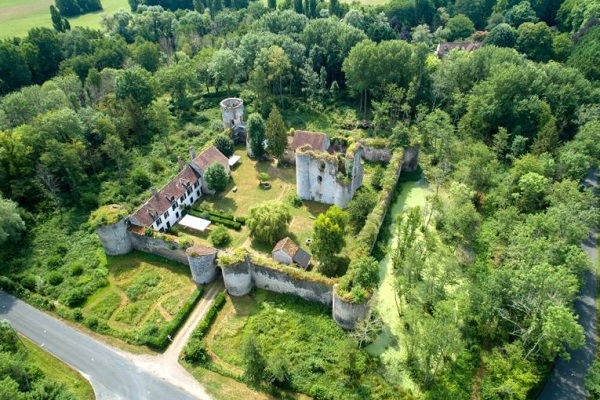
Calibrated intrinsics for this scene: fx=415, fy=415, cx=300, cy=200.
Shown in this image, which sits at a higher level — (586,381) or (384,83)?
(384,83)

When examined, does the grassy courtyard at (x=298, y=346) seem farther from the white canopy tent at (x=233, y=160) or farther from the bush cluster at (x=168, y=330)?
the white canopy tent at (x=233, y=160)

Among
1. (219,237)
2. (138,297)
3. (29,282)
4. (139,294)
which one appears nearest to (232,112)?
(219,237)

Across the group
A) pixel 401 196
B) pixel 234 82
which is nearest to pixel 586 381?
pixel 401 196

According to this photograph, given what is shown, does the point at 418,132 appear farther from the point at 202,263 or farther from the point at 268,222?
the point at 202,263

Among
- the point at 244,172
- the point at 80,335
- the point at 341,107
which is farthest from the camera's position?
the point at 341,107

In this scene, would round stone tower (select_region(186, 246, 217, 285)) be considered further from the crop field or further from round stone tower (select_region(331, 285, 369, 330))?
round stone tower (select_region(331, 285, 369, 330))

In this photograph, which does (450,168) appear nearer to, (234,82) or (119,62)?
(234,82)

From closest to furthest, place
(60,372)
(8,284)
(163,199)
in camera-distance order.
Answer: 1. (60,372)
2. (8,284)
3. (163,199)

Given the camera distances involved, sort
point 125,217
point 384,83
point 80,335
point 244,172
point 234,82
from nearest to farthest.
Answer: point 80,335 < point 125,217 < point 244,172 < point 384,83 < point 234,82
